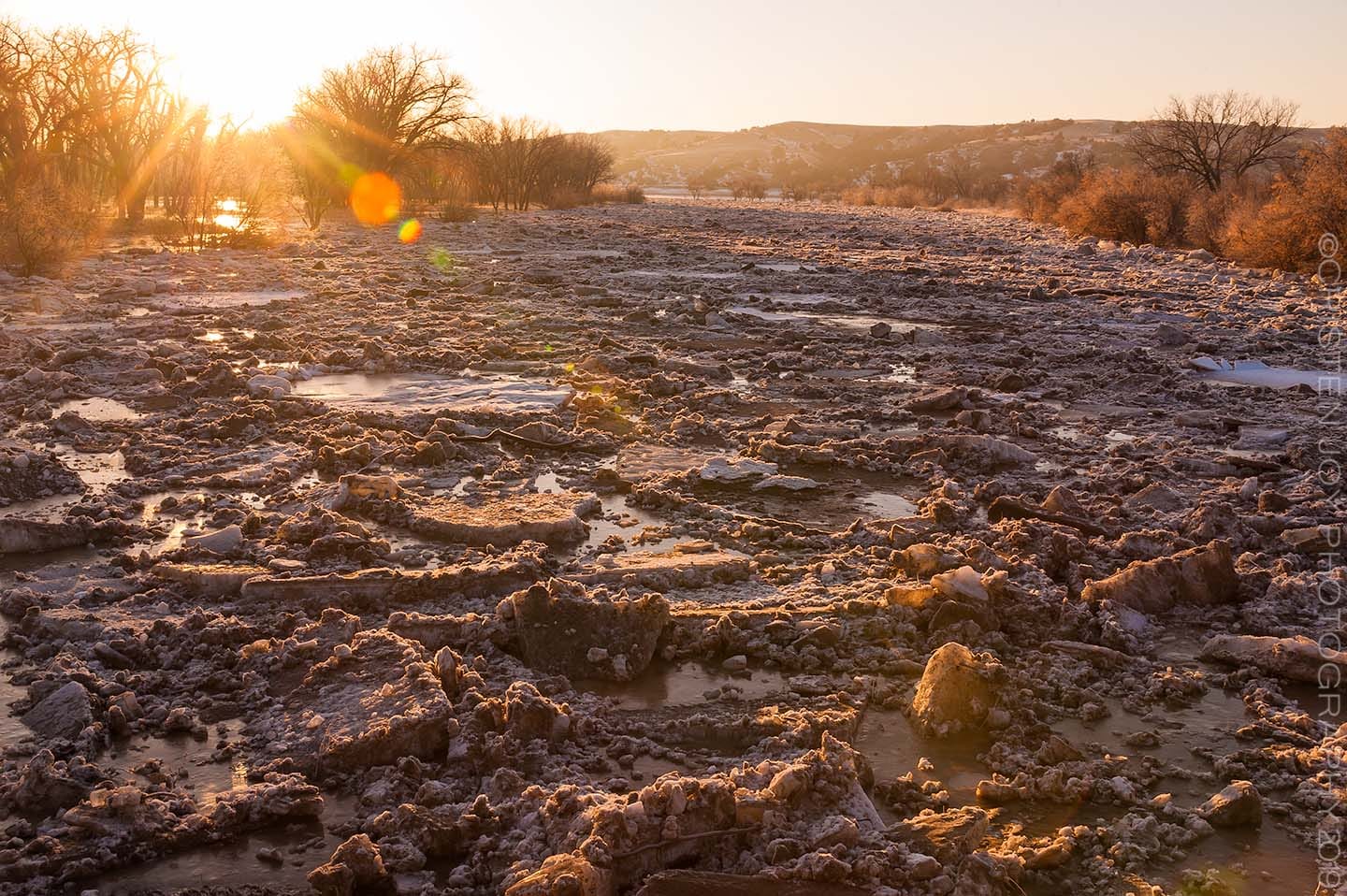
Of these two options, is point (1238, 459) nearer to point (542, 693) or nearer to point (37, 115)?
point (542, 693)

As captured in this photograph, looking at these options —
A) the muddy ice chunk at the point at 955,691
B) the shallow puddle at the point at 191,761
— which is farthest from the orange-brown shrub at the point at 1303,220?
the shallow puddle at the point at 191,761

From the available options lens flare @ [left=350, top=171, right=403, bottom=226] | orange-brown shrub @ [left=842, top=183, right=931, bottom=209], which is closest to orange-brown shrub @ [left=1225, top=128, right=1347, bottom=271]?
lens flare @ [left=350, top=171, right=403, bottom=226]

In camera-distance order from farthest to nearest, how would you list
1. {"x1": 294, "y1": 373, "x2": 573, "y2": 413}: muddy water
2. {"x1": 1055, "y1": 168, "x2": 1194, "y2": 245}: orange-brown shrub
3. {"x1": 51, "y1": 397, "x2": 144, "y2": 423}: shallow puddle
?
{"x1": 1055, "y1": 168, "x2": 1194, "y2": 245}: orange-brown shrub → {"x1": 294, "y1": 373, "x2": 573, "y2": 413}: muddy water → {"x1": 51, "y1": 397, "x2": 144, "y2": 423}: shallow puddle

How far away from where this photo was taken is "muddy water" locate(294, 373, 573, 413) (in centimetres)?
737

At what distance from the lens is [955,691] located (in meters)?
3.28

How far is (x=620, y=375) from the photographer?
28.0 ft

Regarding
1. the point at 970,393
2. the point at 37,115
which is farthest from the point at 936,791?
the point at 37,115

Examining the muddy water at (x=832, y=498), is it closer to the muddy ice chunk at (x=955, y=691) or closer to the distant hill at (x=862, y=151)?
the muddy ice chunk at (x=955, y=691)

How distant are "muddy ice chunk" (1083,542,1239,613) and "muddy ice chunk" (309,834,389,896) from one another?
2958mm

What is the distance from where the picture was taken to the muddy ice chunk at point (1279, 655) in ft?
11.9

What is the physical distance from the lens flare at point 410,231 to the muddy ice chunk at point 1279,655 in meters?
22.0

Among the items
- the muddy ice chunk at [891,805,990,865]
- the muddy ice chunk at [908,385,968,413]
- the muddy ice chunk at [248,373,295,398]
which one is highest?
the muddy ice chunk at [248,373,295,398]

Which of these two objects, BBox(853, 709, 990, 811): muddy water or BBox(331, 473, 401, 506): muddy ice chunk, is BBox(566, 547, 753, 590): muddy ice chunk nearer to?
BBox(853, 709, 990, 811): muddy water

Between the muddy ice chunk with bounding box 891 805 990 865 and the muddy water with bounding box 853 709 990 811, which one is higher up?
the muddy ice chunk with bounding box 891 805 990 865
